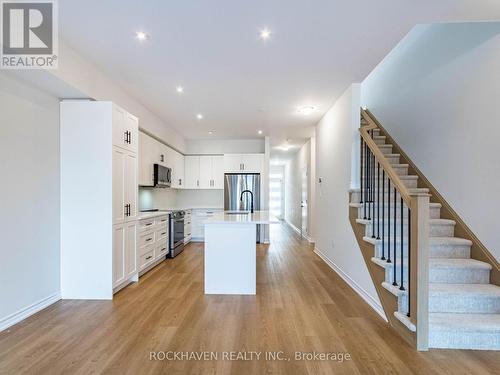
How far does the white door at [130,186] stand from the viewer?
354 cm

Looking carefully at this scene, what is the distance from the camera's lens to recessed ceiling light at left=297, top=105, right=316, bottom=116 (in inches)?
181

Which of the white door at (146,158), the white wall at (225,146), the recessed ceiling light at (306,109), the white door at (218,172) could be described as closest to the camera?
the recessed ceiling light at (306,109)

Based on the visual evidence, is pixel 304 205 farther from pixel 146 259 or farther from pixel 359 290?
pixel 146 259

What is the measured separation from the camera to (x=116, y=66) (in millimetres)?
3148

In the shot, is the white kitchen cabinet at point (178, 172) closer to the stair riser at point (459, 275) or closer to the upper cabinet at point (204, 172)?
the upper cabinet at point (204, 172)

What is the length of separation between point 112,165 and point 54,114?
863 mm

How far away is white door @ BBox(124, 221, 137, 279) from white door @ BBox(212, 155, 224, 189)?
342cm

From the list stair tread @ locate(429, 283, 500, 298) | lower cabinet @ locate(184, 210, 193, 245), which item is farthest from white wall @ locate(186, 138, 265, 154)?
stair tread @ locate(429, 283, 500, 298)

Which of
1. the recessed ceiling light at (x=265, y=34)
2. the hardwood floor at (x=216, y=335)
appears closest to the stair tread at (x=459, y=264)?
the hardwood floor at (x=216, y=335)

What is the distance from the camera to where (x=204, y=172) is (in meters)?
7.15

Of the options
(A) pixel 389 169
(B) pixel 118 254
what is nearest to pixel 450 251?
(A) pixel 389 169

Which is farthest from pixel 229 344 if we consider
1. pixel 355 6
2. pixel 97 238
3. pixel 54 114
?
pixel 54 114

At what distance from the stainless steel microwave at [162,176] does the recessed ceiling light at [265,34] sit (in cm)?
342

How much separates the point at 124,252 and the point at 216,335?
5.89 ft
